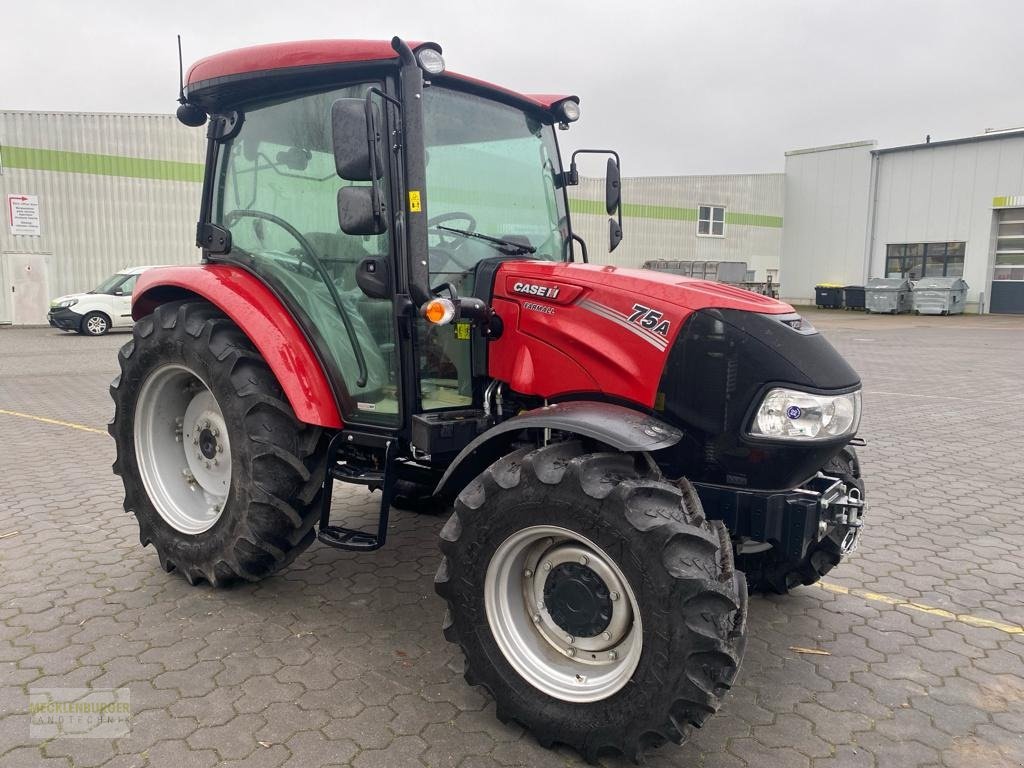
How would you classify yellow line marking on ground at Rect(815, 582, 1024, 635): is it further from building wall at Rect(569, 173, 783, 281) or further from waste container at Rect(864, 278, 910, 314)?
waste container at Rect(864, 278, 910, 314)

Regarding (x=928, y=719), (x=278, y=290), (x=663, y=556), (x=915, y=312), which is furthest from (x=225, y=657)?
(x=915, y=312)

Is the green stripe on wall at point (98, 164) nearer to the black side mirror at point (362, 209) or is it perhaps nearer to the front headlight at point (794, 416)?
the black side mirror at point (362, 209)

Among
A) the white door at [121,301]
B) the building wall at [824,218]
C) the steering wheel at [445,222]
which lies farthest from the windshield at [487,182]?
the building wall at [824,218]

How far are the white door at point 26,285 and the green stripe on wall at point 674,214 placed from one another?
1749cm

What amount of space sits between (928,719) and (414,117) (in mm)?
3035

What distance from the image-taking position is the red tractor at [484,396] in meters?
2.57

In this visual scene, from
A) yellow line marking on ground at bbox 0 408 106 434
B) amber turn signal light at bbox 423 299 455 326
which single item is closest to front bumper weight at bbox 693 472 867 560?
amber turn signal light at bbox 423 299 455 326

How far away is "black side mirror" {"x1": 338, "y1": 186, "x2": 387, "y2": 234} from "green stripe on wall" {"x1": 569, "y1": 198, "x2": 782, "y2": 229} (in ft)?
86.1

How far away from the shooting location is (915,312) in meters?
29.1

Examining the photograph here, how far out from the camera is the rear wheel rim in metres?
4.06

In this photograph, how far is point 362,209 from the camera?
299 centimetres

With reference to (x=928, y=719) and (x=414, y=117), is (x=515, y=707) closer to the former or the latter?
(x=928, y=719)

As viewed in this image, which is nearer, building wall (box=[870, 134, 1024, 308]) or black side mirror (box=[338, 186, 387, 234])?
black side mirror (box=[338, 186, 387, 234])

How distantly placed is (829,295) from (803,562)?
30258mm
